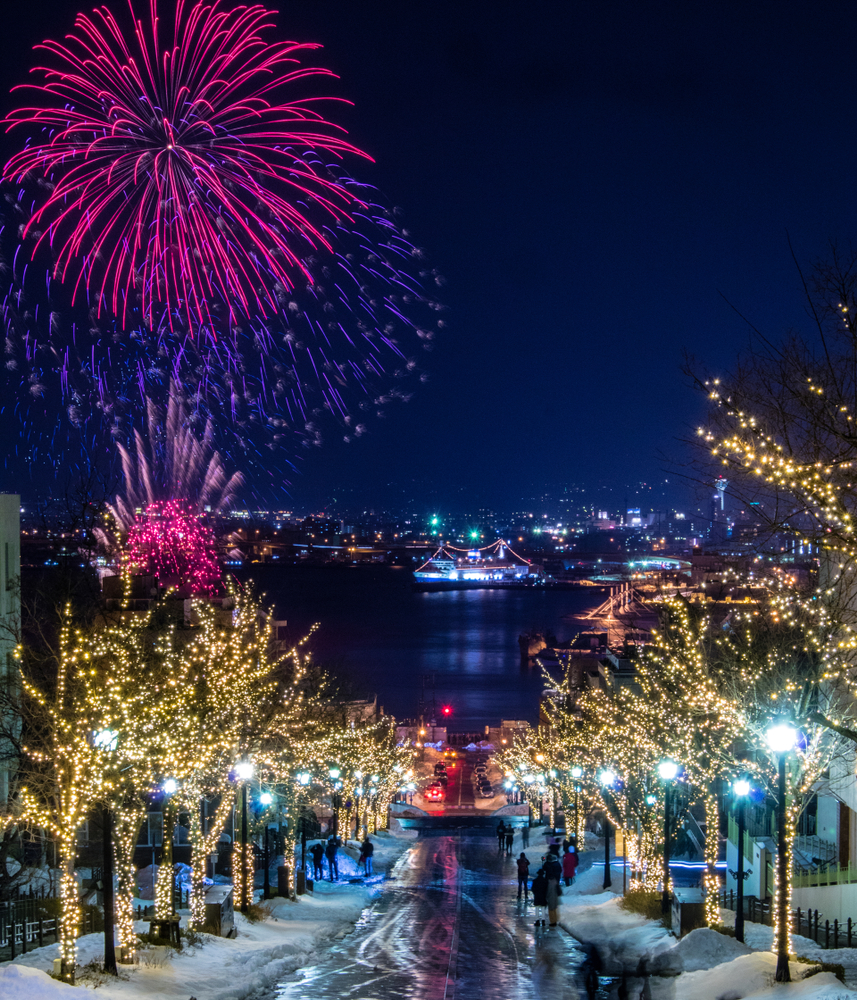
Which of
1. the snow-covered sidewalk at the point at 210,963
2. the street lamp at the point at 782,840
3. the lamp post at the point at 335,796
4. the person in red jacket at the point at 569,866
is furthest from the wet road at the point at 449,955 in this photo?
the lamp post at the point at 335,796

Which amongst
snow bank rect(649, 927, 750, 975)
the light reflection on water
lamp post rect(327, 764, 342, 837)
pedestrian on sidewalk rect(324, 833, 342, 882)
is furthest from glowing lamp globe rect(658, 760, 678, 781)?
the light reflection on water

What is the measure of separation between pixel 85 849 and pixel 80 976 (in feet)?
50.3

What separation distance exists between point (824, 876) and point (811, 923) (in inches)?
114

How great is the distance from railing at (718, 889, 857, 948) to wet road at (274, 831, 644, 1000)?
2.89 meters

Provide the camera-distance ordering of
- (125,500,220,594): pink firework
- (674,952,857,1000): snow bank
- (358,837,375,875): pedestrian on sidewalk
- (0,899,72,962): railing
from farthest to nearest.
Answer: (125,500,220,594): pink firework
(358,837,375,875): pedestrian on sidewalk
(0,899,72,962): railing
(674,952,857,1000): snow bank

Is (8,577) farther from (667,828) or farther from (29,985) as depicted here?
(667,828)

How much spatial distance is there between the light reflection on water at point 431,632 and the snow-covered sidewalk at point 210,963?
55.3m

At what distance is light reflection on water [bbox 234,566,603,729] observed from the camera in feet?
258

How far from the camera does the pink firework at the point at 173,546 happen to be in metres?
36.3

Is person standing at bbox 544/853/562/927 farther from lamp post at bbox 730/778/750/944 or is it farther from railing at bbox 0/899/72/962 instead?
railing at bbox 0/899/72/962

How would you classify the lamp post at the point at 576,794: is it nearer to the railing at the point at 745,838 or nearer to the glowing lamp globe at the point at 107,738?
the railing at the point at 745,838

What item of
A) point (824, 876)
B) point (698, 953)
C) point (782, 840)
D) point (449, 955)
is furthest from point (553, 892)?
point (782, 840)

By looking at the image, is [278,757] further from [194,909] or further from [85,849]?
[194,909]

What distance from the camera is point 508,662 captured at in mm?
98938
